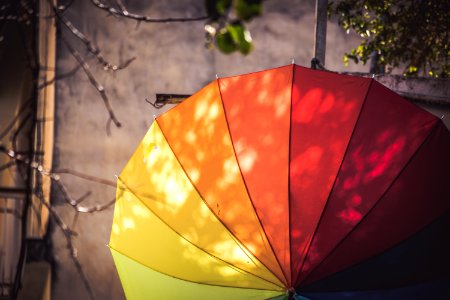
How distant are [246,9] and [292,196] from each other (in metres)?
2.20

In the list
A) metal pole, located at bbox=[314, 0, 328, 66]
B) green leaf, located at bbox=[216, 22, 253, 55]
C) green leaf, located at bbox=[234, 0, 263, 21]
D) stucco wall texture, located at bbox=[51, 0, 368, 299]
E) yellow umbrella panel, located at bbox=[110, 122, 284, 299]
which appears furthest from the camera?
stucco wall texture, located at bbox=[51, 0, 368, 299]

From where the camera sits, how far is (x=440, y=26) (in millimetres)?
7480

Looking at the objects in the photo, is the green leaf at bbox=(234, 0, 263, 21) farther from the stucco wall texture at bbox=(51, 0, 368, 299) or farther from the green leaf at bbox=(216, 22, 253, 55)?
the stucco wall texture at bbox=(51, 0, 368, 299)

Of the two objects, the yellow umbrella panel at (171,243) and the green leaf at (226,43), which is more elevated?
the green leaf at (226,43)

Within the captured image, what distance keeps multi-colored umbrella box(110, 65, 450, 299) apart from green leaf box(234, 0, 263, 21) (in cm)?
215

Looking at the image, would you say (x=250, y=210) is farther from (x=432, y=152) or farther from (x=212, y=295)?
(x=432, y=152)

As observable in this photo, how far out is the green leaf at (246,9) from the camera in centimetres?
193

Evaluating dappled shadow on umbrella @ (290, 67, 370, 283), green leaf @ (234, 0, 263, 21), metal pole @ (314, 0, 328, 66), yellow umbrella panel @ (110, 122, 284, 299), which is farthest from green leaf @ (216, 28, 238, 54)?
metal pole @ (314, 0, 328, 66)

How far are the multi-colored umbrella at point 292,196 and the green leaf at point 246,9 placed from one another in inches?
84.7

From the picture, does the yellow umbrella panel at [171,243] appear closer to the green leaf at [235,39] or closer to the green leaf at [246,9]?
the green leaf at [235,39]

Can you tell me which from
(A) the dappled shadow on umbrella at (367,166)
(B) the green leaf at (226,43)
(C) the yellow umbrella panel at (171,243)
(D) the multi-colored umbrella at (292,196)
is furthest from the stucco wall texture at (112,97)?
(B) the green leaf at (226,43)

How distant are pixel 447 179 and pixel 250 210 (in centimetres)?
127

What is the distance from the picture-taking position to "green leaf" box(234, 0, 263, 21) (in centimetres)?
193

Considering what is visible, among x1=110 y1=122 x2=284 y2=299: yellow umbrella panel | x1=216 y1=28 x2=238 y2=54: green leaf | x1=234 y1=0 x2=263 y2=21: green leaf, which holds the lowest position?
x1=110 y1=122 x2=284 y2=299: yellow umbrella panel
